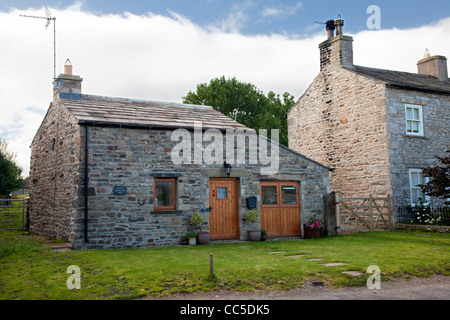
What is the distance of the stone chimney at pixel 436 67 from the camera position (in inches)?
878

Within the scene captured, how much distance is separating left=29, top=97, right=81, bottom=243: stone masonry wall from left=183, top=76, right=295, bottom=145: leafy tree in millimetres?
18722

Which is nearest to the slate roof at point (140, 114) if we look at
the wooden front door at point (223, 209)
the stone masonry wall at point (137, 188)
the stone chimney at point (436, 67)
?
the stone masonry wall at point (137, 188)

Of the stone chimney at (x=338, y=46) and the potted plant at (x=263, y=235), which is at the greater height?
the stone chimney at (x=338, y=46)

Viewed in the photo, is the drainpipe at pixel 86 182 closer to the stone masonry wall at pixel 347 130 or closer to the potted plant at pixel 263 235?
the potted plant at pixel 263 235

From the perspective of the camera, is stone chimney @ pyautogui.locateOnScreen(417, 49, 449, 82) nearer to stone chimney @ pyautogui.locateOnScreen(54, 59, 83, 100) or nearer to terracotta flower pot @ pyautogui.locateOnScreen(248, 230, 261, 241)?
terracotta flower pot @ pyautogui.locateOnScreen(248, 230, 261, 241)

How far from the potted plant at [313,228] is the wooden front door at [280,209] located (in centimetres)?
42

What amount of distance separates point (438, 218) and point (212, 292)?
12836 millimetres

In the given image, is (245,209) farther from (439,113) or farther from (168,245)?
(439,113)

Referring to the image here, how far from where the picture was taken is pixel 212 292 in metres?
7.34

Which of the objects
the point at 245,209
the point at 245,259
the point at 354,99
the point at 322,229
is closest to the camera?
the point at 245,259

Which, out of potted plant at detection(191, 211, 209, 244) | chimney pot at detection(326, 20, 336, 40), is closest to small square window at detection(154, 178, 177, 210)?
potted plant at detection(191, 211, 209, 244)

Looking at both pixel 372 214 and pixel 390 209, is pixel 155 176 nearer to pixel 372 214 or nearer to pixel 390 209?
pixel 372 214

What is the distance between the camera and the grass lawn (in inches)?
292
